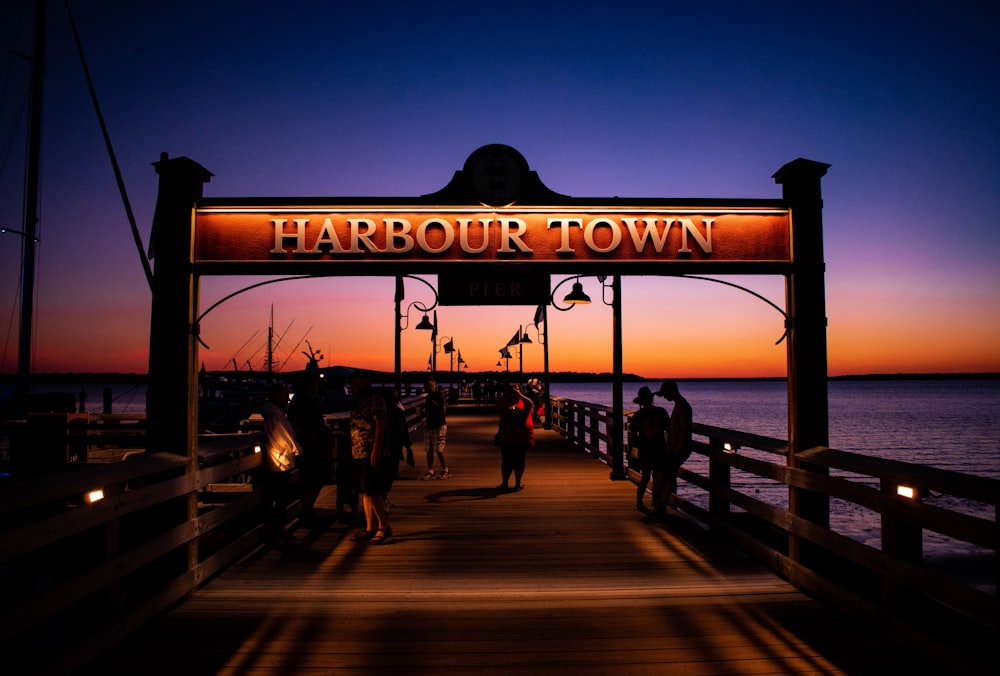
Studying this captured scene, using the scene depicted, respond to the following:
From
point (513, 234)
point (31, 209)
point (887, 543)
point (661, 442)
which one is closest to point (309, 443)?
point (513, 234)

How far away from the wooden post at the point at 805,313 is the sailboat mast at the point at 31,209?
15.4 meters

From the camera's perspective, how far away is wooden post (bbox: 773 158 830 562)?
543 centimetres

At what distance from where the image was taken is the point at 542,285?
6750 mm

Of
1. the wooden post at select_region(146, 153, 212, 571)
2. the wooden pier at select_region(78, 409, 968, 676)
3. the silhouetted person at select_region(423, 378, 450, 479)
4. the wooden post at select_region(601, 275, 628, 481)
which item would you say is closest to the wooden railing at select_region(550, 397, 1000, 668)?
the wooden pier at select_region(78, 409, 968, 676)

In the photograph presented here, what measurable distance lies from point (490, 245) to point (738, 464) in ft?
10.3

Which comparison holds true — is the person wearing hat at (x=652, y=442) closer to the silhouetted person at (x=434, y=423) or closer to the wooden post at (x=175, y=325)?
the silhouetted person at (x=434, y=423)

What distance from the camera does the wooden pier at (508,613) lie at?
386 cm

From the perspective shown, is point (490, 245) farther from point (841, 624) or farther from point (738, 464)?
point (841, 624)

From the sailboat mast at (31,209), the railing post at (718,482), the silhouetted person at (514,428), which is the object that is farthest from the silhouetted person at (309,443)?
the sailboat mast at (31,209)

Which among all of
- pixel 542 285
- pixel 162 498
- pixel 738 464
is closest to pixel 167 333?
pixel 162 498

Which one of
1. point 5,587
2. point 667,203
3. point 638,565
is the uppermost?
point 667,203

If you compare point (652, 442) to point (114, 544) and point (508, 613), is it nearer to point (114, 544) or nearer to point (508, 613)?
point (508, 613)

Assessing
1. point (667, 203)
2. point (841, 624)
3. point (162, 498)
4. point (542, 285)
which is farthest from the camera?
point (542, 285)

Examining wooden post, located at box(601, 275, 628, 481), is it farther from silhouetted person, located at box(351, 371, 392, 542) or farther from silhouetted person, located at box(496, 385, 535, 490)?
silhouetted person, located at box(351, 371, 392, 542)
